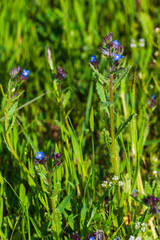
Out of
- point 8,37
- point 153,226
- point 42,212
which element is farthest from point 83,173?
point 8,37

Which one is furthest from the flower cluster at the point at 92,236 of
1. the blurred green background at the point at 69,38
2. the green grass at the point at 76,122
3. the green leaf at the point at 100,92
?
the blurred green background at the point at 69,38

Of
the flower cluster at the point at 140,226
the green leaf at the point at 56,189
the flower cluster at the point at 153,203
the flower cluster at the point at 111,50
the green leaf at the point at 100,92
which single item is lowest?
the flower cluster at the point at 140,226

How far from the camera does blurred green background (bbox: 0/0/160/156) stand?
312cm

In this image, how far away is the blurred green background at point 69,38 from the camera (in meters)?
3.12

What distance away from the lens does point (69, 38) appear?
11.5 feet

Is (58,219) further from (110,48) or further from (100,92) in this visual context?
(110,48)

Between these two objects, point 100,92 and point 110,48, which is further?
point 100,92

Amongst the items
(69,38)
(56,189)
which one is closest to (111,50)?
(56,189)

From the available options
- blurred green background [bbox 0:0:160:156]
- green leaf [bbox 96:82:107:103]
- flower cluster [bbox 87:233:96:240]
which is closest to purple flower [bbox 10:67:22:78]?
green leaf [bbox 96:82:107:103]

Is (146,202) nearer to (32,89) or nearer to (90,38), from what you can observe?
(32,89)

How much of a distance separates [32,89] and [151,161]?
1.38 metres

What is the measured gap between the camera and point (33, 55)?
3471mm

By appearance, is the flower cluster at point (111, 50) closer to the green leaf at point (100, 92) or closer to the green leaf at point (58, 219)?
the green leaf at point (100, 92)

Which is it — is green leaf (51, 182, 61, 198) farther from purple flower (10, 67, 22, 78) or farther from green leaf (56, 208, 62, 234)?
purple flower (10, 67, 22, 78)
